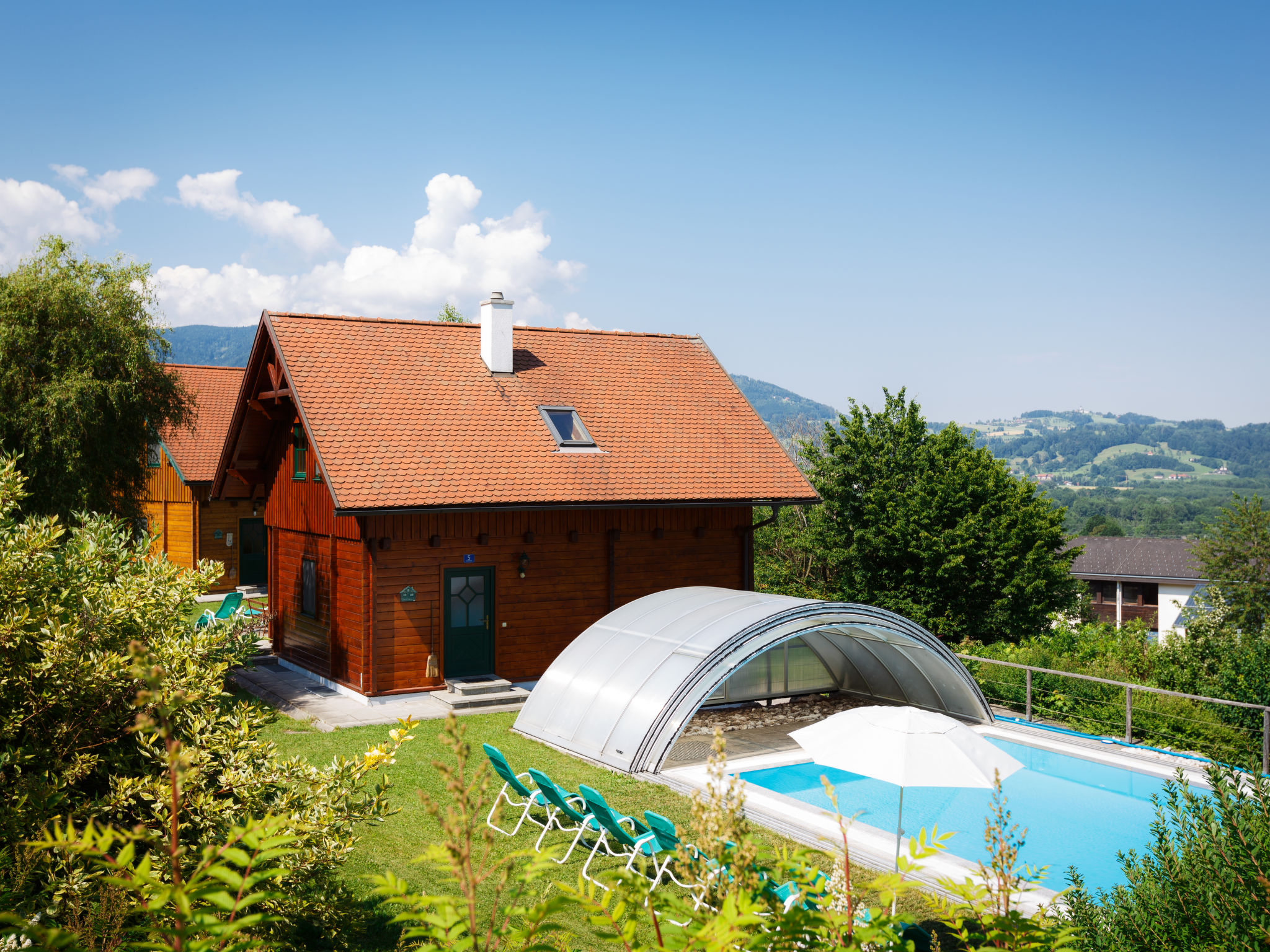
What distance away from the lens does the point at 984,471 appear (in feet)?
95.6

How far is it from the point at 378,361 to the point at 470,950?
1627cm

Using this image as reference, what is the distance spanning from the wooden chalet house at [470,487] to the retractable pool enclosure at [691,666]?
306 cm

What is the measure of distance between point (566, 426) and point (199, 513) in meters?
18.0

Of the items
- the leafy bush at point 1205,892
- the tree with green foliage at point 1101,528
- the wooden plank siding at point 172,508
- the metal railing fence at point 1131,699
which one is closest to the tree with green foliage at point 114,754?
the leafy bush at point 1205,892

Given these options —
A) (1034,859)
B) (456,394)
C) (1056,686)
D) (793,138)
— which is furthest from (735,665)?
(793,138)

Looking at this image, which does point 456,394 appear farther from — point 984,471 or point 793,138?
point 984,471

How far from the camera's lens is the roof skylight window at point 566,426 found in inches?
733

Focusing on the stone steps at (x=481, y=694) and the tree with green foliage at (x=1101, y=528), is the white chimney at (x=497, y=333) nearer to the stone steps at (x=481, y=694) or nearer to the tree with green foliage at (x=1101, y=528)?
the stone steps at (x=481, y=694)

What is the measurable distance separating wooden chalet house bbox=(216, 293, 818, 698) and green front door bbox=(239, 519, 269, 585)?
38.2 feet

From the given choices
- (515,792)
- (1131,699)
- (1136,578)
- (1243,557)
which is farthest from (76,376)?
(1136,578)

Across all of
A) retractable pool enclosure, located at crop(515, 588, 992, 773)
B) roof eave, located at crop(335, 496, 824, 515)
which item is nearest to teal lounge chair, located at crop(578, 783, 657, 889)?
retractable pool enclosure, located at crop(515, 588, 992, 773)

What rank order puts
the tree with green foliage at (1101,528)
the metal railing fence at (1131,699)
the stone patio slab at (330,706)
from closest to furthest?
the metal railing fence at (1131,699) < the stone patio slab at (330,706) < the tree with green foliage at (1101,528)

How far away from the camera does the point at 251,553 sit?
105 ft

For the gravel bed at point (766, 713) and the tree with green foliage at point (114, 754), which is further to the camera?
the gravel bed at point (766, 713)
